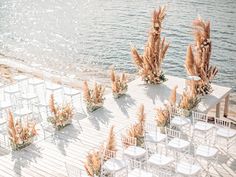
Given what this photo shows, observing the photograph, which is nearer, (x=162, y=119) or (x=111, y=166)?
(x=111, y=166)

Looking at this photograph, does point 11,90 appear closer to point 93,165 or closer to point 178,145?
point 93,165

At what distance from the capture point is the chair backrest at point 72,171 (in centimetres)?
1130

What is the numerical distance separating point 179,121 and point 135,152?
10.3 feet

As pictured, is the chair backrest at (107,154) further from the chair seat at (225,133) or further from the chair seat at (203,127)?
the chair seat at (225,133)

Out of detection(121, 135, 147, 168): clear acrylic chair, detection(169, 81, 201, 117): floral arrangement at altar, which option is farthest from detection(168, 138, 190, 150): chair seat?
detection(169, 81, 201, 117): floral arrangement at altar

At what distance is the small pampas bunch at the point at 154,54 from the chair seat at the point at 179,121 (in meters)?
4.92

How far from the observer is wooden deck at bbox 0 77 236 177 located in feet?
42.2

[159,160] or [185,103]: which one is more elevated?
[185,103]

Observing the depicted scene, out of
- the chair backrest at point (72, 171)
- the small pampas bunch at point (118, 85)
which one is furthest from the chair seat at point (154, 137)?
the small pampas bunch at point (118, 85)

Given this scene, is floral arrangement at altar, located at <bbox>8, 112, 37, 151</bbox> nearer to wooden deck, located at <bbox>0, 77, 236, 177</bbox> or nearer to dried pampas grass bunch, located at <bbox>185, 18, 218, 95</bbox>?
wooden deck, located at <bbox>0, 77, 236, 177</bbox>

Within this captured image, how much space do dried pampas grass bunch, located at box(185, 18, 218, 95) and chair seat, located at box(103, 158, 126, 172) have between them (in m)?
7.72

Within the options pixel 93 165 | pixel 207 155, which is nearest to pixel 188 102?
pixel 207 155

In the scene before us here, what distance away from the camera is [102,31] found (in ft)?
124

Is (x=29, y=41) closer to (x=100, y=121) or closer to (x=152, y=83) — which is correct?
(x=152, y=83)
